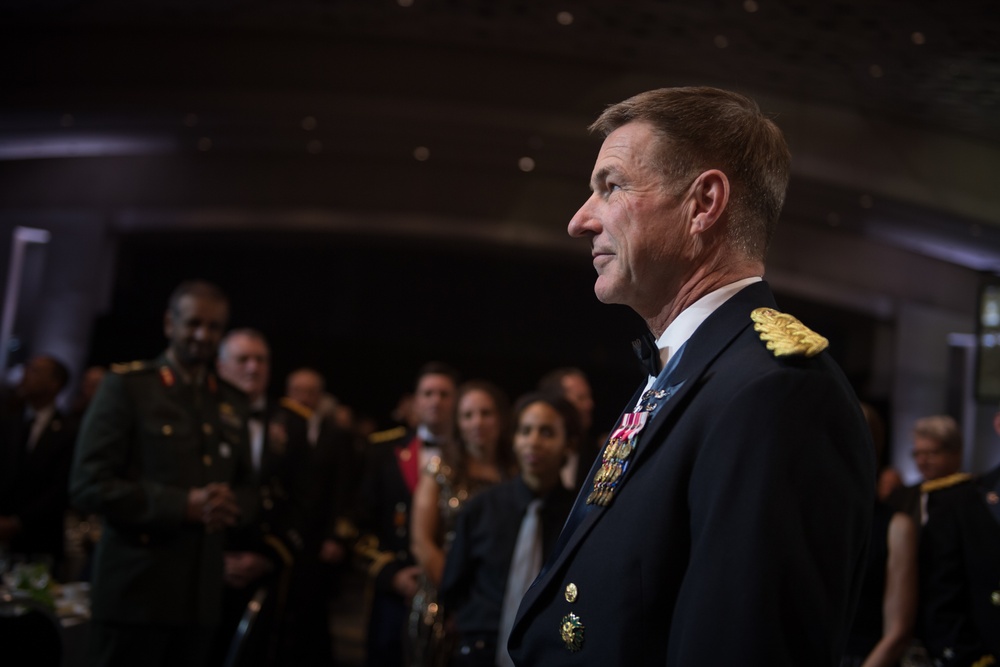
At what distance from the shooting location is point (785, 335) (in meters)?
1.14

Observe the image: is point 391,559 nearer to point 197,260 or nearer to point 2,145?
point 2,145

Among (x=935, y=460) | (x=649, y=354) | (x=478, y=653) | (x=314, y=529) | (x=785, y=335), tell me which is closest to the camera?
(x=785, y=335)

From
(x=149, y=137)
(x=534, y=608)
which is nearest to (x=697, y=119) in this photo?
(x=534, y=608)

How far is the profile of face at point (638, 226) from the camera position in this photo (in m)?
1.34

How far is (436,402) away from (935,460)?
7.11ft

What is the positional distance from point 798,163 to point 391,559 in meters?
5.64

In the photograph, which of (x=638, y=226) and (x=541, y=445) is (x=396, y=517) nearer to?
(x=541, y=445)

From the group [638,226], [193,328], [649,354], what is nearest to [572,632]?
[649,354]

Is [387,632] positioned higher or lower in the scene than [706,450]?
lower

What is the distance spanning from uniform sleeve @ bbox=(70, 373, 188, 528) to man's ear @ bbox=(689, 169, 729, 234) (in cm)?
229

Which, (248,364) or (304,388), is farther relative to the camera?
(304,388)

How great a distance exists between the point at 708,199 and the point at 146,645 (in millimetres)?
2538

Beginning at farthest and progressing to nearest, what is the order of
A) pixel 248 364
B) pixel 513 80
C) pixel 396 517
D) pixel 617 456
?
1. pixel 513 80
2. pixel 248 364
3. pixel 396 517
4. pixel 617 456

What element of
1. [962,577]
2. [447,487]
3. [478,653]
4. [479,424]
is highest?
[479,424]
